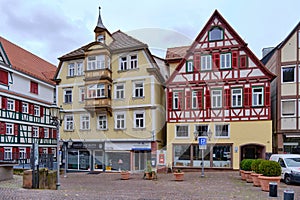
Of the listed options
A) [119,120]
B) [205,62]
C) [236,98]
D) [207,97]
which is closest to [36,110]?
[119,120]

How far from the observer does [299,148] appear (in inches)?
928

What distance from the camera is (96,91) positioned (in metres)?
27.0

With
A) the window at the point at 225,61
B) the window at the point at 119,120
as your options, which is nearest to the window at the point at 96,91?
the window at the point at 119,120

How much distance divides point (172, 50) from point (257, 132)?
37.8 feet

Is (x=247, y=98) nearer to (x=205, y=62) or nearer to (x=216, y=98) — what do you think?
(x=216, y=98)

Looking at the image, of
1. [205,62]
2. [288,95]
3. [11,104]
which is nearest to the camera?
[288,95]

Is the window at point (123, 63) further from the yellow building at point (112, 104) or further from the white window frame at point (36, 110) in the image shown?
the white window frame at point (36, 110)

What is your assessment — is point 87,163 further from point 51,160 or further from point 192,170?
point 51,160

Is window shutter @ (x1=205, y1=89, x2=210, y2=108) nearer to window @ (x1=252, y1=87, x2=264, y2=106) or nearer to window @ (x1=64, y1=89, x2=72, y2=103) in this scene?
window @ (x1=252, y1=87, x2=264, y2=106)

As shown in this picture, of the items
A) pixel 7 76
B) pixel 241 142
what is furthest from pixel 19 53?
pixel 241 142

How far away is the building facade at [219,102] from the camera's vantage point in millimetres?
23766

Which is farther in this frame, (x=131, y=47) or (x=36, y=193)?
(x=131, y=47)

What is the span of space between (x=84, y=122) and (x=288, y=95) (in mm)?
16816

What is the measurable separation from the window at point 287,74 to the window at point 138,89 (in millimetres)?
10857
